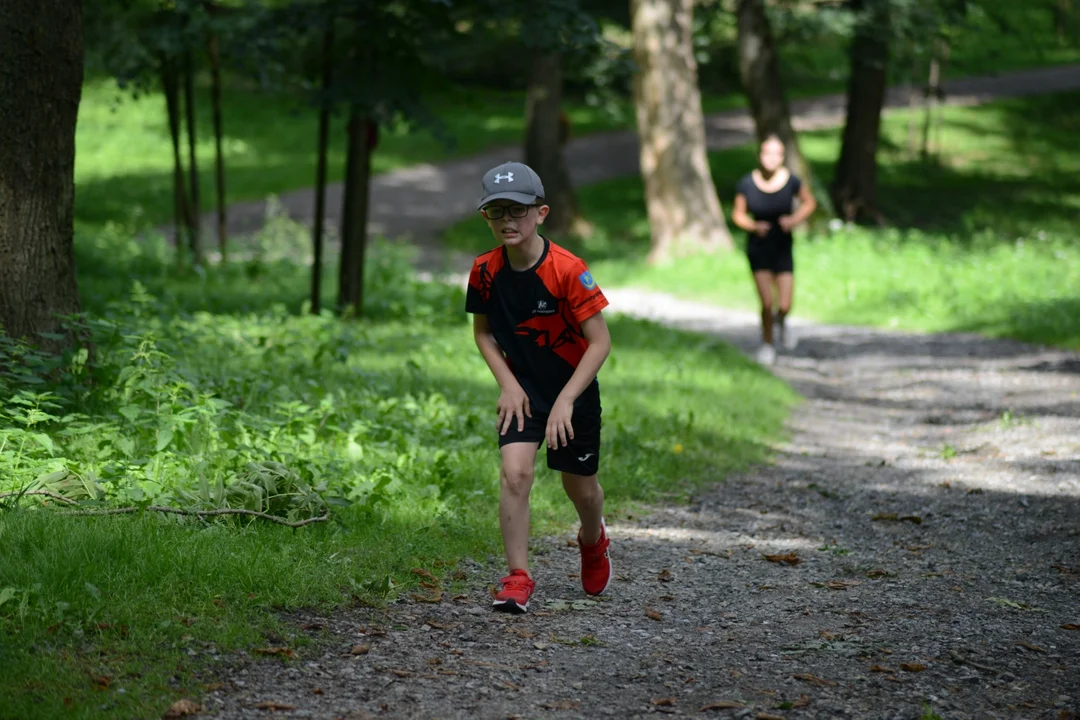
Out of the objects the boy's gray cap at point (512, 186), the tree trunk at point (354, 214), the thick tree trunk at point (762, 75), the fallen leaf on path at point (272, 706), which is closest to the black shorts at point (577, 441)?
the boy's gray cap at point (512, 186)

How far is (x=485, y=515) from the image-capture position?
21.3ft

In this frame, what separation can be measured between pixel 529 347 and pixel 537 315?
0.50ft

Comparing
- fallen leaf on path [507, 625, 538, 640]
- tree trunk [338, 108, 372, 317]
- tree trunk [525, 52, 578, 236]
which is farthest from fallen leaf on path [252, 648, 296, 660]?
tree trunk [525, 52, 578, 236]

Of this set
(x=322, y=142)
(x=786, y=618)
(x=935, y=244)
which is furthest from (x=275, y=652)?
(x=935, y=244)

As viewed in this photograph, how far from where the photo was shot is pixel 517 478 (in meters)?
5.13

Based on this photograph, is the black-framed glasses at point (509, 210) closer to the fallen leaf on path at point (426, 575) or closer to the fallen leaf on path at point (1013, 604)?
the fallen leaf on path at point (426, 575)

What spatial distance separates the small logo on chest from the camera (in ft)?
16.8

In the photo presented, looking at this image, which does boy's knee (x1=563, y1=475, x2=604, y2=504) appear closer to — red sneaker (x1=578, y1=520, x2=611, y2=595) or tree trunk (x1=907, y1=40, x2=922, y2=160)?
red sneaker (x1=578, y1=520, x2=611, y2=595)

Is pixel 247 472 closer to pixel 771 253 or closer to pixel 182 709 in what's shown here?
pixel 182 709

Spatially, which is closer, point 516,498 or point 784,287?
point 516,498

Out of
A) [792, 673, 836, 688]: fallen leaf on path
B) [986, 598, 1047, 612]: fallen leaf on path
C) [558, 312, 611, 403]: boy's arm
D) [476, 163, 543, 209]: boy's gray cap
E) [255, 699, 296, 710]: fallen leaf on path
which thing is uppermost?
[476, 163, 543, 209]: boy's gray cap

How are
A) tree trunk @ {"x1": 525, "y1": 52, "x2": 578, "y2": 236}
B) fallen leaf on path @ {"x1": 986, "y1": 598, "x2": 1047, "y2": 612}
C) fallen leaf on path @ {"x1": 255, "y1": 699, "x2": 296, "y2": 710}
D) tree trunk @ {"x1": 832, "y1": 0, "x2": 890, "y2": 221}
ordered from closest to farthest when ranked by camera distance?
fallen leaf on path @ {"x1": 255, "y1": 699, "x2": 296, "y2": 710}
fallen leaf on path @ {"x1": 986, "y1": 598, "x2": 1047, "y2": 612}
tree trunk @ {"x1": 525, "y1": 52, "x2": 578, "y2": 236}
tree trunk @ {"x1": 832, "y1": 0, "x2": 890, "y2": 221}

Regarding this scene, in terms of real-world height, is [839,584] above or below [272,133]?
below

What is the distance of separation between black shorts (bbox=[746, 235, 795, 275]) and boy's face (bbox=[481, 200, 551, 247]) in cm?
776
